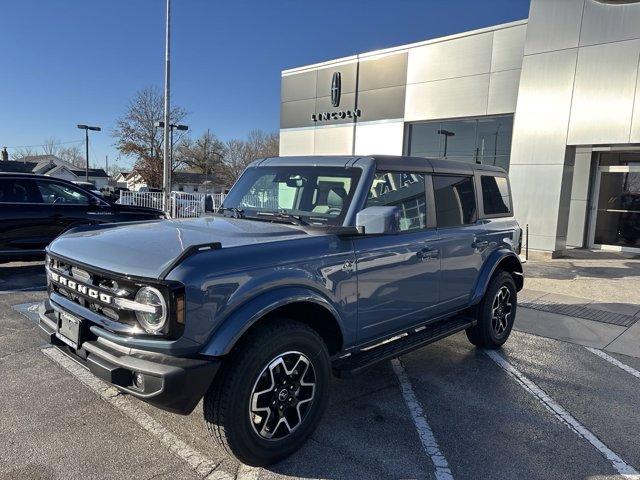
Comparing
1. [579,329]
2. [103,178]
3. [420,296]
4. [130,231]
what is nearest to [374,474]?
[420,296]

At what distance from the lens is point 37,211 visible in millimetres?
7840

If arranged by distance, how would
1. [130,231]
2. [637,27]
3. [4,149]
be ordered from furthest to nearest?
[4,149] → [637,27] → [130,231]

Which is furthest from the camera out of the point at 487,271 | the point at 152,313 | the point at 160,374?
the point at 487,271

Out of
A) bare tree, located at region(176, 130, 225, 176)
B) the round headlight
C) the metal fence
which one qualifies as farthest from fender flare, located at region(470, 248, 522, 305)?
bare tree, located at region(176, 130, 225, 176)

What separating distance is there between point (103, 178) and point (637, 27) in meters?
84.1

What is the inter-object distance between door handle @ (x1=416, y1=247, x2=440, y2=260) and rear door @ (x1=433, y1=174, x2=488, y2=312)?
142 mm

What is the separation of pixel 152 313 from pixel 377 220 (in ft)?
5.03

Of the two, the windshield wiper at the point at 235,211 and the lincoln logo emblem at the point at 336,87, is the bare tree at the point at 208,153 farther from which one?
the windshield wiper at the point at 235,211

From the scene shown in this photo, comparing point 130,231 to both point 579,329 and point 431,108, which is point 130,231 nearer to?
point 579,329

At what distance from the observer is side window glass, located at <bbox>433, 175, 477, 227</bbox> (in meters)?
4.28

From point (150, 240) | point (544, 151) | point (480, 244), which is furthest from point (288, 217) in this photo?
point (544, 151)

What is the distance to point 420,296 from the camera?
3.95m

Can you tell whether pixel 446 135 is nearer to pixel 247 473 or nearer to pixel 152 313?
pixel 247 473

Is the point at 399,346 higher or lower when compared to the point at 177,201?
lower
